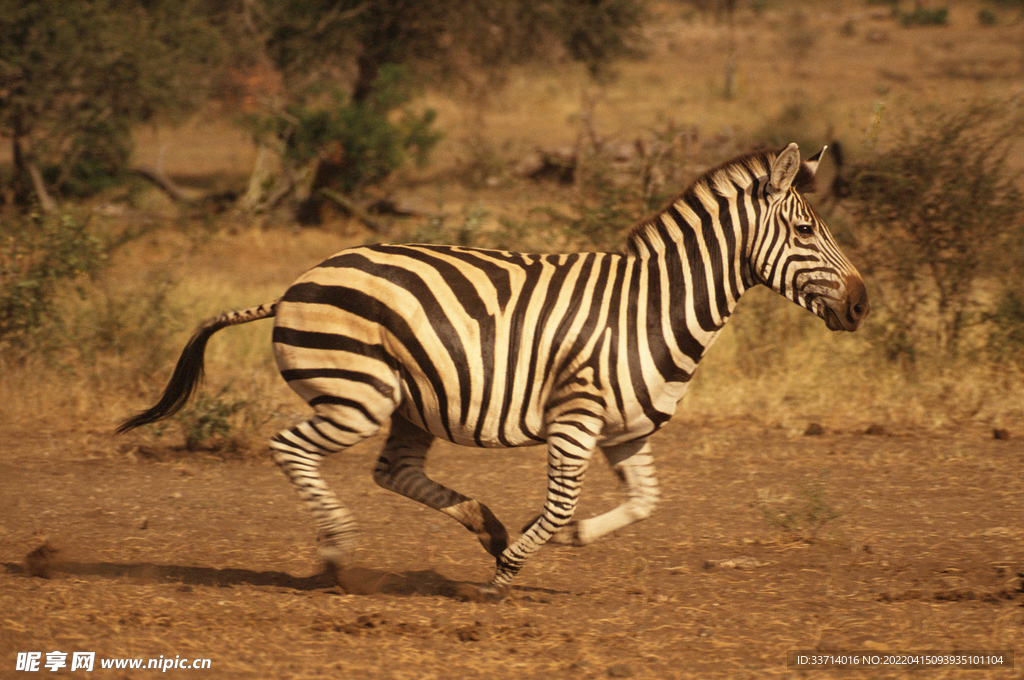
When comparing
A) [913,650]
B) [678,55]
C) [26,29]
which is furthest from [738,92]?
[913,650]

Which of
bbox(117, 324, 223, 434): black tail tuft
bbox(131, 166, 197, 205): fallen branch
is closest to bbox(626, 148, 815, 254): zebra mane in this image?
bbox(117, 324, 223, 434): black tail tuft

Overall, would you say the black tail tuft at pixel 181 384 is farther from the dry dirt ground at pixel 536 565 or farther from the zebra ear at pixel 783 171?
the zebra ear at pixel 783 171

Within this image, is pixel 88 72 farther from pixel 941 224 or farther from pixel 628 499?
pixel 628 499

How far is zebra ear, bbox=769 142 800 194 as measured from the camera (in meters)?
4.24

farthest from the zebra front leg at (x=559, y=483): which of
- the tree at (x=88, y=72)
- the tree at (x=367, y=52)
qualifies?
the tree at (x=367, y=52)

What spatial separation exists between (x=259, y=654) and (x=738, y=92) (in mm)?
28298

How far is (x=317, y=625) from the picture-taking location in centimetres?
400

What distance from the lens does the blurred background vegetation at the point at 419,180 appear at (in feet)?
25.8

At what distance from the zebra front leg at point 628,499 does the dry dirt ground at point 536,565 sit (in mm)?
326

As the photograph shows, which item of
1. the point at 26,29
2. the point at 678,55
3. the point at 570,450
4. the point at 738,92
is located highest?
the point at 678,55

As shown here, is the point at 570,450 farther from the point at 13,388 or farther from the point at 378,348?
the point at 13,388

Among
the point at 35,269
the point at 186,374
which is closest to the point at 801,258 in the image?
the point at 186,374

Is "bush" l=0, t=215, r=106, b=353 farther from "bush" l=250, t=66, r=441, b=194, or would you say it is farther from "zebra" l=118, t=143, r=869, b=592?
"bush" l=250, t=66, r=441, b=194

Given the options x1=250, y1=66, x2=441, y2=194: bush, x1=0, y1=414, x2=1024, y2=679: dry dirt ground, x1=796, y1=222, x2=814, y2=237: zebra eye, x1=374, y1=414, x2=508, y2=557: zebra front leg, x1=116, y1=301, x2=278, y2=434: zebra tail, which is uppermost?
x1=250, y1=66, x2=441, y2=194: bush
